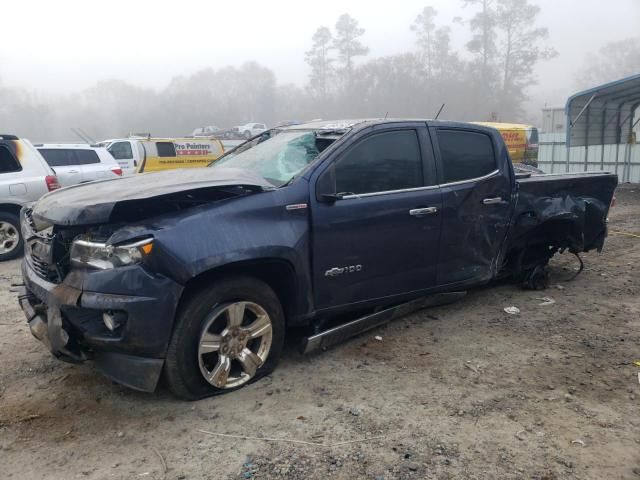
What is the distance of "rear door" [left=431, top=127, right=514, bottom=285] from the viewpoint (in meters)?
4.37

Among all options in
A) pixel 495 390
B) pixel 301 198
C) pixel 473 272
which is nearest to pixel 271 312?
pixel 301 198

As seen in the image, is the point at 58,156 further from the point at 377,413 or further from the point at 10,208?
the point at 377,413

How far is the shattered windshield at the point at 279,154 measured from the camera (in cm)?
379

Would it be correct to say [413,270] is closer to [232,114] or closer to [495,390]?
[495,390]

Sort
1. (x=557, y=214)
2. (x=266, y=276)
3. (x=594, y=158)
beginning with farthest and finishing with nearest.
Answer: (x=594, y=158)
(x=557, y=214)
(x=266, y=276)

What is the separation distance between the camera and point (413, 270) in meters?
4.20

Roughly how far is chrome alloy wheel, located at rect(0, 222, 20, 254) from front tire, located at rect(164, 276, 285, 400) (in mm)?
5908

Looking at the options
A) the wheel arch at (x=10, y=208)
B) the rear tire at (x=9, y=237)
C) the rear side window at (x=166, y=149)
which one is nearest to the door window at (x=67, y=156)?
the wheel arch at (x=10, y=208)

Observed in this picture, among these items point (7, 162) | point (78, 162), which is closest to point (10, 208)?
point (7, 162)

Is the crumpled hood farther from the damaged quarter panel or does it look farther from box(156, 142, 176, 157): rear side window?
box(156, 142, 176, 157): rear side window

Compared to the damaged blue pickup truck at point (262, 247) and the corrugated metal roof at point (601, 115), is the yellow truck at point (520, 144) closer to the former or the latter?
the corrugated metal roof at point (601, 115)

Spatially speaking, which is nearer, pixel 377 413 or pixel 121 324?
pixel 121 324

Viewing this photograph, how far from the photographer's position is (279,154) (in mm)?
4070

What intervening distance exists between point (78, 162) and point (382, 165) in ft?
30.5
